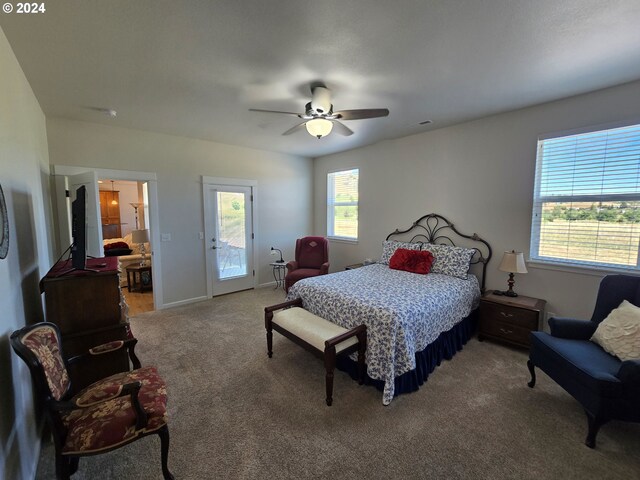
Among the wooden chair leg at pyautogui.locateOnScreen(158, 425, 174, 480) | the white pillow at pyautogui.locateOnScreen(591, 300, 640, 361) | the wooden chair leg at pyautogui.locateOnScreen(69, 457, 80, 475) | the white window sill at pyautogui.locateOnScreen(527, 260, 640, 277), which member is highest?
the white window sill at pyautogui.locateOnScreen(527, 260, 640, 277)

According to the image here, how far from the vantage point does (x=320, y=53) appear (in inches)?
82.2

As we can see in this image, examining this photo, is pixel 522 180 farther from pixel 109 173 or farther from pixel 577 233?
pixel 109 173

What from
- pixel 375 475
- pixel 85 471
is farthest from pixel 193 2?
pixel 375 475

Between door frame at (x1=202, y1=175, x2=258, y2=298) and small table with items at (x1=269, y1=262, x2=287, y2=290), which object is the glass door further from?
small table with items at (x1=269, y1=262, x2=287, y2=290)

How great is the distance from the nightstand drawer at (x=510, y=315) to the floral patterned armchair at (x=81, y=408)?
3.26 meters

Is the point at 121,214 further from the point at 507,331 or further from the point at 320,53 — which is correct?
the point at 507,331

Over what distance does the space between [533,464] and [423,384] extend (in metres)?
0.88

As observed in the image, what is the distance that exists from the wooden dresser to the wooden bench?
1.31 m

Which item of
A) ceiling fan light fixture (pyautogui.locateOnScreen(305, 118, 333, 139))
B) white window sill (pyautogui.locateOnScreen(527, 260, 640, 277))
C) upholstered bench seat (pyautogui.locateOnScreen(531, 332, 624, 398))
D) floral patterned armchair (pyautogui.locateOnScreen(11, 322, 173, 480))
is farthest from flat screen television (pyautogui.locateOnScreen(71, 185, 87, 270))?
white window sill (pyautogui.locateOnScreen(527, 260, 640, 277))

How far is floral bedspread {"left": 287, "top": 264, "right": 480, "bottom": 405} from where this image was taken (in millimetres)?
2232

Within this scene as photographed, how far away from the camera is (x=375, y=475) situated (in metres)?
1.60

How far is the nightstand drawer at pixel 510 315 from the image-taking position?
2.88 metres

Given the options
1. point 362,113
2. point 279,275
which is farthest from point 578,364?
point 279,275

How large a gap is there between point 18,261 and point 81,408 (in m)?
1.18
